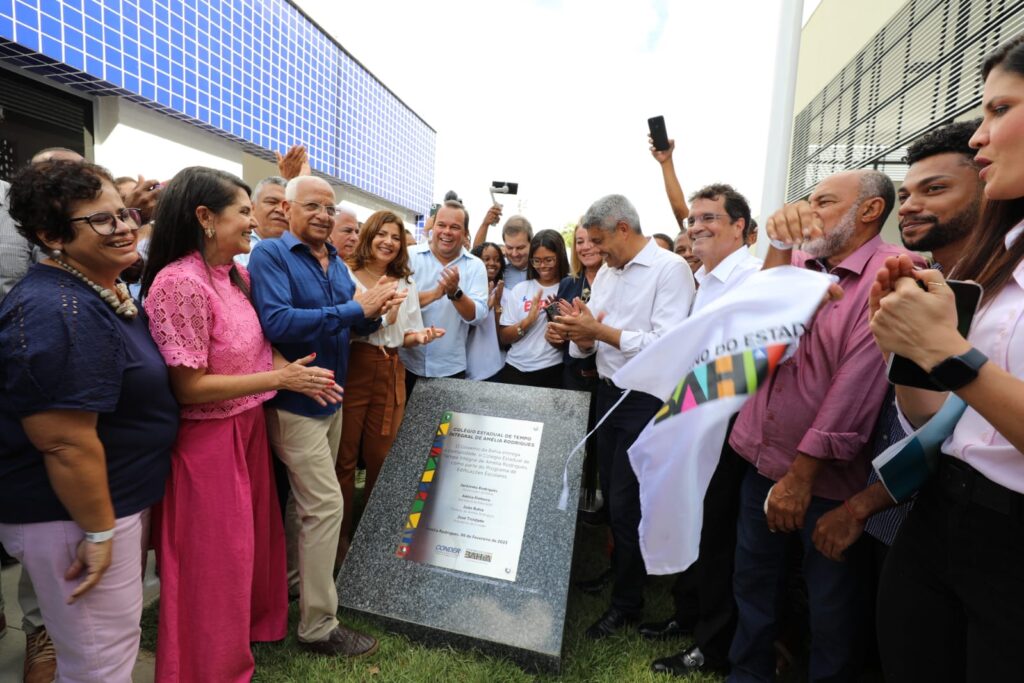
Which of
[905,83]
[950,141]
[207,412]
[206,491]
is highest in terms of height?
[905,83]

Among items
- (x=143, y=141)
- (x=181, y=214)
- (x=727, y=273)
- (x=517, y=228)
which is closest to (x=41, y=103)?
(x=143, y=141)

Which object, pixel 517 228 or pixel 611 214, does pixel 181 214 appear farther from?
pixel 517 228

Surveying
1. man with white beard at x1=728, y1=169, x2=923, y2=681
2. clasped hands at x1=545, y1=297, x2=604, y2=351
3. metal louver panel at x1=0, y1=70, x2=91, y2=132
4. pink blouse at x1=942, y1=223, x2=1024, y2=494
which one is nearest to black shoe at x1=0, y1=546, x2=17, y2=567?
clasped hands at x1=545, y1=297, x2=604, y2=351

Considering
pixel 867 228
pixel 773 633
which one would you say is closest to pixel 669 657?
pixel 773 633

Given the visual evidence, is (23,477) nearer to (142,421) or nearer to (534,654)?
(142,421)

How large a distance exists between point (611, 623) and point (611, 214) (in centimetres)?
230

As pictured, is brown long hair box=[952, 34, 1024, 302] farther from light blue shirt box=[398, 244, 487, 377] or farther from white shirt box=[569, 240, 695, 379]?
light blue shirt box=[398, 244, 487, 377]

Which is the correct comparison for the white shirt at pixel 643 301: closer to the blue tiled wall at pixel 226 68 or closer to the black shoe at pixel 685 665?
the black shoe at pixel 685 665

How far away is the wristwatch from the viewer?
1021 millimetres

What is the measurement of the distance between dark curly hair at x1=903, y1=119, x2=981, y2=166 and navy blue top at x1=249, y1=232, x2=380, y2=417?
2449 mm

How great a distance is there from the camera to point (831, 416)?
6.26 feet

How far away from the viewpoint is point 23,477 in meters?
1.60

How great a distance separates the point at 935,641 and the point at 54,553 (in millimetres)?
2495

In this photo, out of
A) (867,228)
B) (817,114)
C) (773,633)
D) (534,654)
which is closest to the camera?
(867,228)
